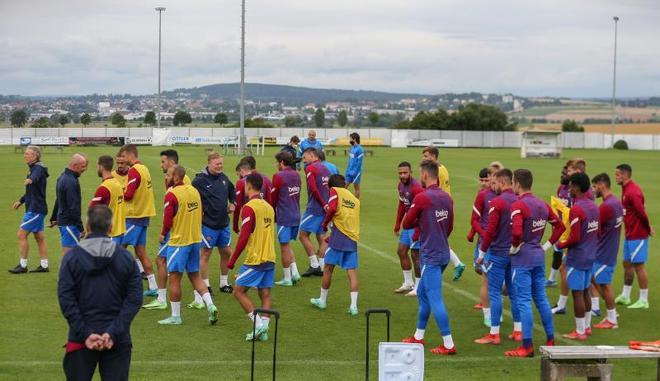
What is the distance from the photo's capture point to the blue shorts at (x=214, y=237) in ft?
44.4

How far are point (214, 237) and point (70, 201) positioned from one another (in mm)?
2263

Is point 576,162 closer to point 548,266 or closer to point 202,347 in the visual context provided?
point 548,266

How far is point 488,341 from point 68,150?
5264 cm

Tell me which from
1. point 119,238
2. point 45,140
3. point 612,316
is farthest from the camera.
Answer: point 45,140

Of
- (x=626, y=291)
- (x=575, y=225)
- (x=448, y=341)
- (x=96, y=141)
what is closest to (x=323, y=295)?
(x=448, y=341)

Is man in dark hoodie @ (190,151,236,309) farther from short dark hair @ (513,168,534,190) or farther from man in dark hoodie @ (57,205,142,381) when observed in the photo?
man in dark hoodie @ (57,205,142,381)

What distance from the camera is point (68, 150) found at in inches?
2375

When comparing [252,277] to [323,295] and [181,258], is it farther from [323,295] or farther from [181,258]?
[323,295]

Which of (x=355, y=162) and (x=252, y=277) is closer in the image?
(x=252, y=277)

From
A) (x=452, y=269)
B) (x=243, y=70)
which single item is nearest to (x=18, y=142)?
Result: (x=243, y=70)

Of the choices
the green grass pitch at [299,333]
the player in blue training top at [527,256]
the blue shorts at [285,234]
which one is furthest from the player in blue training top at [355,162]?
the player in blue training top at [527,256]

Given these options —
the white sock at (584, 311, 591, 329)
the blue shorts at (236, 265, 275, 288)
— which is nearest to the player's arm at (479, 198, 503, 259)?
the white sock at (584, 311, 591, 329)

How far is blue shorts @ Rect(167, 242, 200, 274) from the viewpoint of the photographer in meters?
11.9

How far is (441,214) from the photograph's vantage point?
1094cm
